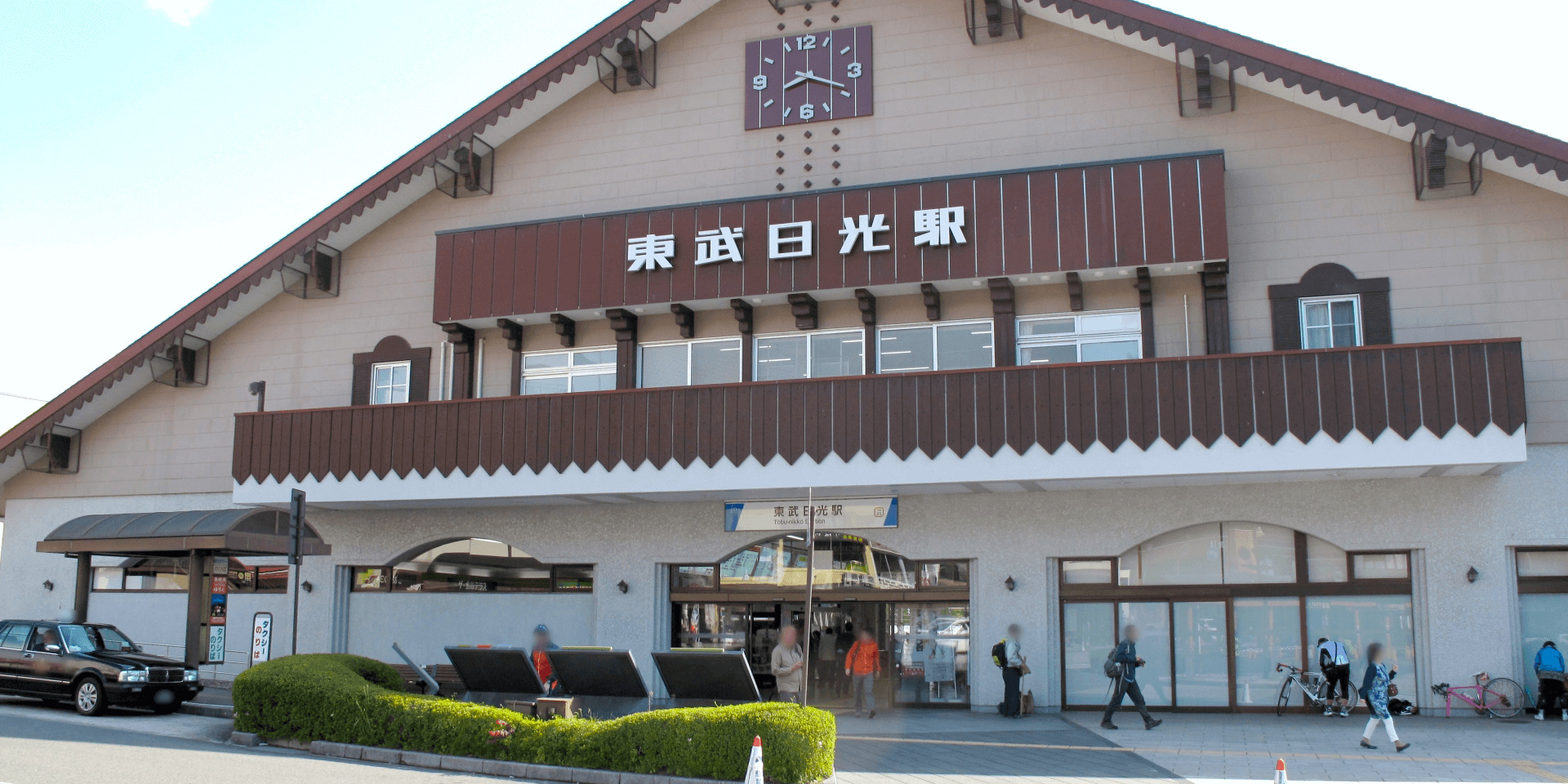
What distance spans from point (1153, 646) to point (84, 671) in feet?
51.3

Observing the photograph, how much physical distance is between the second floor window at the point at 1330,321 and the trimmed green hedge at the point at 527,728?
32.8 feet

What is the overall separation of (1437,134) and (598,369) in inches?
537

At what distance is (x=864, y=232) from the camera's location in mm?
19000

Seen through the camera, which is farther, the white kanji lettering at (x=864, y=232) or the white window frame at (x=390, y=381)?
the white window frame at (x=390, y=381)

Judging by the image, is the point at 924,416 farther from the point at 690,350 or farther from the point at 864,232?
the point at 690,350

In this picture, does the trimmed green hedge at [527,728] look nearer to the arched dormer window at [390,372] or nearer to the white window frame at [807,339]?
the arched dormer window at [390,372]

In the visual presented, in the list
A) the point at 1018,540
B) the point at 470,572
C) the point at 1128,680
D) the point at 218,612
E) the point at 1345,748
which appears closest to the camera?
the point at 1345,748

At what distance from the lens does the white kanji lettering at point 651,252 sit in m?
20.1

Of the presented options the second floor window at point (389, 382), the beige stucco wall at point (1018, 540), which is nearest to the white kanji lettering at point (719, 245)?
the beige stucco wall at point (1018, 540)

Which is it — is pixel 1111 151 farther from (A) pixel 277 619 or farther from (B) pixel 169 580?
(B) pixel 169 580

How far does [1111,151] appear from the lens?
754 inches

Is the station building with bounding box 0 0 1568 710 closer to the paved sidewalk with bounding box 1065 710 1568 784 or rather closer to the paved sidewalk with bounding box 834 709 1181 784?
the paved sidewalk with bounding box 1065 710 1568 784

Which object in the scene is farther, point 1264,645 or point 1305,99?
point 1305,99

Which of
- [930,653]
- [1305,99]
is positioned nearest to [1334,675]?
[930,653]
